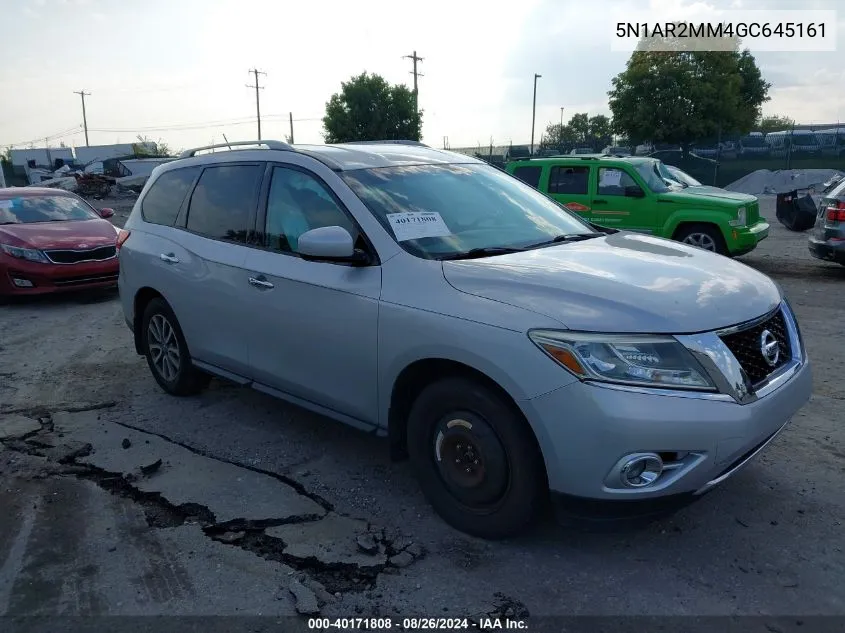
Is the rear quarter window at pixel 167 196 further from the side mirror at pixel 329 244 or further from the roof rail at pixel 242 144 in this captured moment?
the side mirror at pixel 329 244

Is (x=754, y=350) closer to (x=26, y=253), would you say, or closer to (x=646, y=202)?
(x=646, y=202)

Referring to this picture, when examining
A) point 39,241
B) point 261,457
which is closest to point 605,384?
point 261,457

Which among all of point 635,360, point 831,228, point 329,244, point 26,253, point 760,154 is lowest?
point 26,253

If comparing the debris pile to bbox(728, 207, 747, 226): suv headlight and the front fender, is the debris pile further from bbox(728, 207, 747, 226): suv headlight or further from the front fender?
the front fender

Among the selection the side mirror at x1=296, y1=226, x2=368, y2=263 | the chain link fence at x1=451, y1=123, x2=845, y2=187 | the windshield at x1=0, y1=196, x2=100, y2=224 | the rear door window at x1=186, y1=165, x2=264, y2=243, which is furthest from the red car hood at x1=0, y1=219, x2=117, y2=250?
the chain link fence at x1=451, y1=123, x2=845, y2=187

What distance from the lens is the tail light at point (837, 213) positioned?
31.2 ft

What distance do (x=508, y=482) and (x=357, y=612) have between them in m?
0.82

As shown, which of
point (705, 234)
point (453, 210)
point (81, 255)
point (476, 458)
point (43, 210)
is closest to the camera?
point (476, 458)

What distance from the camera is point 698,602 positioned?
2797 millimetres

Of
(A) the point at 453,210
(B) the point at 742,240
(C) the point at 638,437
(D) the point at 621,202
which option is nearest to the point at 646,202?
(D) the point at 621,202

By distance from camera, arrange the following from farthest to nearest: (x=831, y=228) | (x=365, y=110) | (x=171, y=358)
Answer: (x=365, y=110) → (x=831, y=228) → (x=171, y=358)

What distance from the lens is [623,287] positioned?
301 cm

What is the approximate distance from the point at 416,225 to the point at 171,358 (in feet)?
8.65

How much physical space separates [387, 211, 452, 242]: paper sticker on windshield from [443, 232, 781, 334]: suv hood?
0.34 meters
